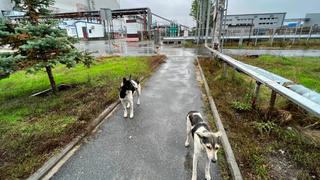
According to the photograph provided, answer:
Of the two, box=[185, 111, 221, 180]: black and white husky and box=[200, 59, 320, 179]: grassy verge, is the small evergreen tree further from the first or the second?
box=[200, 59, 320, 179]: grassy verge

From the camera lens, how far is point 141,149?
311 cm

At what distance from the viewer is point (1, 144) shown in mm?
3090

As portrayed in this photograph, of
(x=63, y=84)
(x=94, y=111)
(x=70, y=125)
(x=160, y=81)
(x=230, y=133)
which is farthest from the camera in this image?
(x=160, y=81)

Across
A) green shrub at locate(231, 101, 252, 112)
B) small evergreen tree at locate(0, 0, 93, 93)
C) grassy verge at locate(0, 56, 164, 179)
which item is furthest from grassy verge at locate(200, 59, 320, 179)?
small evergreen tree at locate(0, 0, 93, 93)

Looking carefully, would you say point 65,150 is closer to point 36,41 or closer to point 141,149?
point 141,149

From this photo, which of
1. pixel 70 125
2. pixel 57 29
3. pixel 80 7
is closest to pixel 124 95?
pixel 70 125

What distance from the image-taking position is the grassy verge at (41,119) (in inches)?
108

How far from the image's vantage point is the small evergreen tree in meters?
4.35

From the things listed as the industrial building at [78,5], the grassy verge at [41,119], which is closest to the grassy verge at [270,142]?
the grassy verge at [41,119]

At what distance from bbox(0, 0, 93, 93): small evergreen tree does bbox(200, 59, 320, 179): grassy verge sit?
4.51 metres

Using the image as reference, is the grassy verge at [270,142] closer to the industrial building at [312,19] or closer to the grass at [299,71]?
the grass at [299,71]

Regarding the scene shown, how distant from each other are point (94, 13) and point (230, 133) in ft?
136

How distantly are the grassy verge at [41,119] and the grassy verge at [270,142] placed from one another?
3055mm

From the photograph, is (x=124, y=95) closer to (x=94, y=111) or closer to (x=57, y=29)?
(x=94, y=111)
